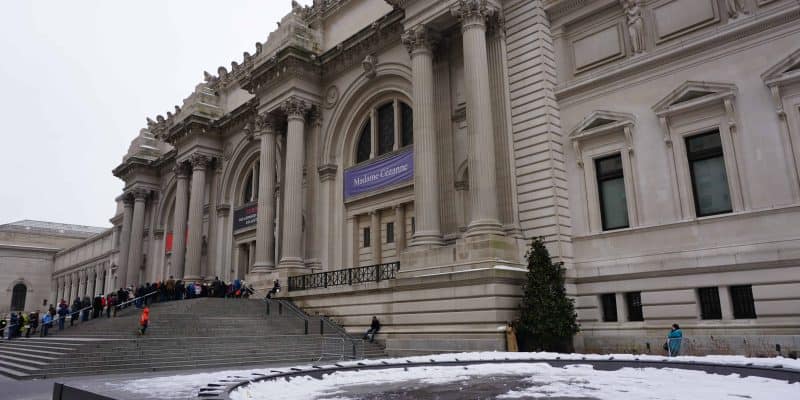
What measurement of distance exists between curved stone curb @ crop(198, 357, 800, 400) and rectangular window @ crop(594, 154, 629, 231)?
27.4 ft

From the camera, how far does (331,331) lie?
883 inches

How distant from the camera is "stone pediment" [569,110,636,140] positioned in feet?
60.0

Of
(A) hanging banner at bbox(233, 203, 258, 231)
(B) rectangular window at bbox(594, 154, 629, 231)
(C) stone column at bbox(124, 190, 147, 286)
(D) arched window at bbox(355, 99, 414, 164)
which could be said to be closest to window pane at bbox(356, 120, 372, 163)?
(D) arched window at bbox(355, 99, 414, 164)

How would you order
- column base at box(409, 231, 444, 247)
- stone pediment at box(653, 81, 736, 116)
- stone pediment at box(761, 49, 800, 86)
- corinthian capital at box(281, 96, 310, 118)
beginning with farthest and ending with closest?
corinthian capital at box(281, 96, 310, 118)
column base at box(409, 231, 444, 247)
stone pediment at box(653, 81, 736, 116)
stone pediment at box(761, 49, 800, 86)

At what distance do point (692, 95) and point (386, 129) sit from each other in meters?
14.4

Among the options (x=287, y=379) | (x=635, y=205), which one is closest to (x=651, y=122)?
(x=635, y=205)

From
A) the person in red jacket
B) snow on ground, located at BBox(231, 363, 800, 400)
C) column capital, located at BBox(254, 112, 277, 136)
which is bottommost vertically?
snow on ground, located at BBox(231, 363, 800, 400)

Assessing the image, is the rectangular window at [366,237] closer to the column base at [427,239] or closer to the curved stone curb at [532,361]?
the column base at [427,239]

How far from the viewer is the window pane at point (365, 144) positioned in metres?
28.7

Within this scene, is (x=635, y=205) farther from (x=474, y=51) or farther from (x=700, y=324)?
(x=474, y=51)

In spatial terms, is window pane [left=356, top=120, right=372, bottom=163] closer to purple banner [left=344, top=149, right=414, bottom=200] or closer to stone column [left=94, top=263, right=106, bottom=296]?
purple banner [left=344, top=149, right=414, bottom=200]

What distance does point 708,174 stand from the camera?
16.7 m

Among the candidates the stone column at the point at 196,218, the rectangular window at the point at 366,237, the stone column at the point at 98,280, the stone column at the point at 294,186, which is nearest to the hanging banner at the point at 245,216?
the stone column at the point at 196,218

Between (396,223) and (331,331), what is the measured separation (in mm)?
5851
